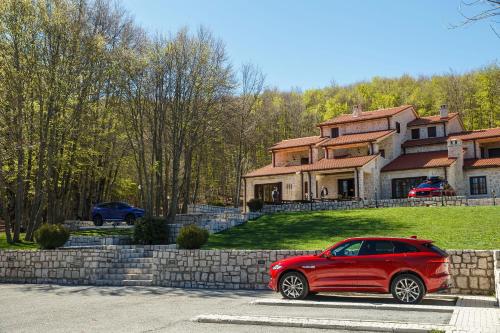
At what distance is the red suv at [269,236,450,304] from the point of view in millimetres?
10875

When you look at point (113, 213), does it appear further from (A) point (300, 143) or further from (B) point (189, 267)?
(A) point (300, 143)

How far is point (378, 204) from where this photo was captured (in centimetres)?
2792

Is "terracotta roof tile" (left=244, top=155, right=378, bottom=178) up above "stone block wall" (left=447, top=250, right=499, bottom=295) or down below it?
above

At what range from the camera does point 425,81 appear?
66.4 metres

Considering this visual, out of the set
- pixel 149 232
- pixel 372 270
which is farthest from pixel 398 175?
pixel 372 270

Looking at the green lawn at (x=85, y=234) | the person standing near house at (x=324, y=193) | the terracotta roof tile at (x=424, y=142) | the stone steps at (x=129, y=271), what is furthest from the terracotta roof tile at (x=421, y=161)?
the stone steps at (x=129, y=271)

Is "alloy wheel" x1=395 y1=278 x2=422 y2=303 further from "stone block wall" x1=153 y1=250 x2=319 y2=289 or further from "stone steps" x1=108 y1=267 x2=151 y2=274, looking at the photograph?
"stone steps" x1=108 y1=267 x2=151 y2=274

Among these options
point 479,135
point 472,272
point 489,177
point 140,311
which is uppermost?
point 479,135

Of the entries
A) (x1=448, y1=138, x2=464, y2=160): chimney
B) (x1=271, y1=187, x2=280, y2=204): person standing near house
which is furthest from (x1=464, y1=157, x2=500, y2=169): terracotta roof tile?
(x1=271, y1=187, x2=280, y2=204): person standing near house

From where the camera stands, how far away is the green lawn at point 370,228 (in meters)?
17.4

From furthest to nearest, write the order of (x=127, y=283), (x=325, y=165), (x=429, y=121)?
(x=429, y=121), (x=325, y=165), (x=127, y=283)

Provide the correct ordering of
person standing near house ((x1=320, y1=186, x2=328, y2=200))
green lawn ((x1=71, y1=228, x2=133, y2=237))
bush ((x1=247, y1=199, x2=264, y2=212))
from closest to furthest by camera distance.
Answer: green lawn ((x1=71, y1=228, x2=133, y2=237)) < bush ((x1=247, y1=199, x2=264, y2=212)) < person standing near house ((x1=320, y1=186, x2=328, y2=200))

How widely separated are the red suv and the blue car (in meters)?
20.5

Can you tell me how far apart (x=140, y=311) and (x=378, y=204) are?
1991cm
